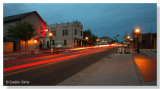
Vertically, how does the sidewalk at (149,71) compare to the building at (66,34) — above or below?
below

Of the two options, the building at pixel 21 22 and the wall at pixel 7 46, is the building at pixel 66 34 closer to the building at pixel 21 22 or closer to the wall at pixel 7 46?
the building at pixel 21 22

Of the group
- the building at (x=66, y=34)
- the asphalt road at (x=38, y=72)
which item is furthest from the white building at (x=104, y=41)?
the asphalt road at (x=38, y=72)

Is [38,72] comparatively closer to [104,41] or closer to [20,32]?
[20,32]

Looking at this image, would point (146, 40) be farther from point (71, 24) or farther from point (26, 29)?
point (26, 29)

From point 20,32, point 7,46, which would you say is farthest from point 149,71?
point 7,46

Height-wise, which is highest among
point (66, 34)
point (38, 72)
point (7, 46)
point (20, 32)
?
point (66, 34)

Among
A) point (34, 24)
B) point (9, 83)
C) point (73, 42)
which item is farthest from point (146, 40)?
point (9, 83)

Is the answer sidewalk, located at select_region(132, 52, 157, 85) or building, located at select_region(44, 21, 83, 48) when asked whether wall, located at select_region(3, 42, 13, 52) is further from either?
sidewalk, located at select_region(132, 52, 157, 85)

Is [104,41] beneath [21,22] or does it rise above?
beneath

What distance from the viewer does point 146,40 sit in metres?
40.4

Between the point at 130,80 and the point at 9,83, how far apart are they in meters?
5.86

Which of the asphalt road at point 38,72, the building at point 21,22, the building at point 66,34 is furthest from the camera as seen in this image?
the building at point 66,34

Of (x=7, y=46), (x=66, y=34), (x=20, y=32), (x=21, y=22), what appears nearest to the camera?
(x=20, y=32)

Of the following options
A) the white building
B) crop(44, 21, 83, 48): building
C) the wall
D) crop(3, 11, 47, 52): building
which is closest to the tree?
crop(3, 11, 47, 52): building
